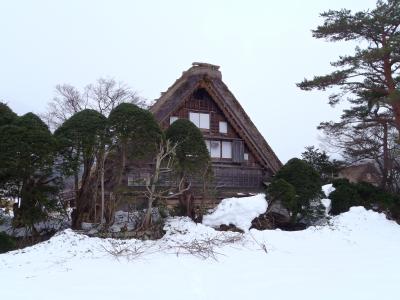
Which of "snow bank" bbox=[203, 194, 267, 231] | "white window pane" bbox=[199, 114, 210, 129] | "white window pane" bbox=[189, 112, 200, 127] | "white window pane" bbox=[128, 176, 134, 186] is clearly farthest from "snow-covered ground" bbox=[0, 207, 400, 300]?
"white window pane" bbox=[199, 114, 210, 129]

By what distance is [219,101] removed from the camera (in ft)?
64.3

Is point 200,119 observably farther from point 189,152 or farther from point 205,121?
point 189,152

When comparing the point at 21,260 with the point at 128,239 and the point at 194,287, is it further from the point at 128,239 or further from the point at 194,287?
the point at 194,287

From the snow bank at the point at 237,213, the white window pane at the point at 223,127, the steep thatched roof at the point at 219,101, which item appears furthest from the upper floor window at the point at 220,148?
the snow bank at the point at 237,213

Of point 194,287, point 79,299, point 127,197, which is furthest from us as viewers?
point 127,197

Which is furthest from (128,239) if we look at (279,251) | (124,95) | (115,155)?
(124,95)

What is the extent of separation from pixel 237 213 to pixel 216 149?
A: 25.9 feet

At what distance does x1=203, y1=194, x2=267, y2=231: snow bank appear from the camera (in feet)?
39.6

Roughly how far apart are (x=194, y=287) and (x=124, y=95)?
25306 millimetres

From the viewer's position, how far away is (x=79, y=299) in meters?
5.96

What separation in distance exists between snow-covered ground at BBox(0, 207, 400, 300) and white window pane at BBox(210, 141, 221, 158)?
8377 millimetres

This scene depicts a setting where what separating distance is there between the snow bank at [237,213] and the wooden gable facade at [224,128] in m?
5.87

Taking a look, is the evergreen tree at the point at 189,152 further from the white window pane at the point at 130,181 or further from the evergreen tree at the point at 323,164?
the evergreen tree at the point at 323,164

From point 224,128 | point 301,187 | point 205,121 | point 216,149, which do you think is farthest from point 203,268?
point 224,128
